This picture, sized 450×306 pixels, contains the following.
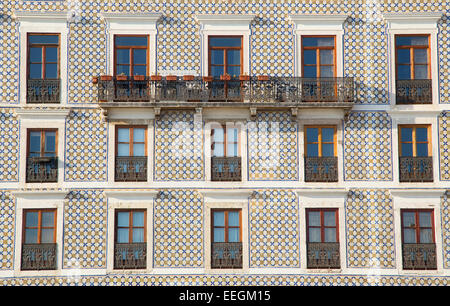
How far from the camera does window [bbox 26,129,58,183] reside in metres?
20.4

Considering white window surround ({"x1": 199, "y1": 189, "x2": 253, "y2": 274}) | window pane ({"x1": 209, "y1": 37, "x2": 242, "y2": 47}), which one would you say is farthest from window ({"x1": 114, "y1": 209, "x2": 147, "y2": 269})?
window pane ({"x1": 209, "y1": 37, "x2": 242, "y2": 47})

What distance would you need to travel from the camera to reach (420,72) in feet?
68.8

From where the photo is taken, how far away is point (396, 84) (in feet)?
68.3

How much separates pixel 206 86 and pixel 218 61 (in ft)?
3.42

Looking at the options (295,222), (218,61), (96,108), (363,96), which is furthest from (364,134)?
(96,108)

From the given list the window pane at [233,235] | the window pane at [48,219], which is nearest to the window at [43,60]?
the window pane at [48,219]

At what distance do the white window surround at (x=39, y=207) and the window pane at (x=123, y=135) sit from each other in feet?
7.38

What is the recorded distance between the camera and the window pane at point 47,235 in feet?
66.3

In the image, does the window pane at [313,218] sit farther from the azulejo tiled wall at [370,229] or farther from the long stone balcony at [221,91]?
the long stone balcony at [221,91]

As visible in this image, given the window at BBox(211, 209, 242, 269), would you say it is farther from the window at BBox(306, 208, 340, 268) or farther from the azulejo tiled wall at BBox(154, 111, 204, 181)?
the window at BBox(306, 208, 340, 268)

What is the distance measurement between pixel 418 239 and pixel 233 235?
5.50m

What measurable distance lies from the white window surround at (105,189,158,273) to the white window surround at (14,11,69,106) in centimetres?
331

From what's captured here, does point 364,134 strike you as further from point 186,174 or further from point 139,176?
point 139,176
